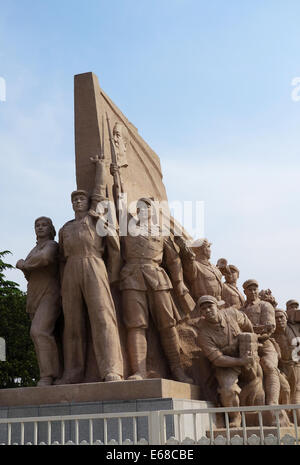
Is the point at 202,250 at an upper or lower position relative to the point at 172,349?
upper

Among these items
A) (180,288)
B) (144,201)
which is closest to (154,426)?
(180,288)

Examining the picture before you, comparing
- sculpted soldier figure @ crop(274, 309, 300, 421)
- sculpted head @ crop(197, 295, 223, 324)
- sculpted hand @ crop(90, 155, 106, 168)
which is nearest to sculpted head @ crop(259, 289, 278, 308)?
sculpted soldier figure @ crop(274, 309, 300, 421)

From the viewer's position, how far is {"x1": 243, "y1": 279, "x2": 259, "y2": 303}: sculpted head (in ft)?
30.8

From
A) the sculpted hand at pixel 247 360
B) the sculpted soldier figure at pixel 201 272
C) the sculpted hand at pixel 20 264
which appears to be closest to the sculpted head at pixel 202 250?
the sculpted soldier figure at pixel 201 272

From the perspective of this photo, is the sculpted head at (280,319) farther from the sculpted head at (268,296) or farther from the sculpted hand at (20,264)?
the sculpted hand at (20,264)

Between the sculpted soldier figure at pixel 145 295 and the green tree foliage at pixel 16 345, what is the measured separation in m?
10.9

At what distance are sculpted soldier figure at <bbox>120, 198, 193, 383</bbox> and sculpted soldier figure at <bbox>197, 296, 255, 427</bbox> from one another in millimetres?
380

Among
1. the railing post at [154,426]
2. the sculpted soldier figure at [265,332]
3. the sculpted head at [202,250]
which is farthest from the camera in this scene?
the sculpted head at [202,250]

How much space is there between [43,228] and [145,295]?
5.12ft

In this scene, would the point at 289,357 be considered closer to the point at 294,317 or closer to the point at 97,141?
the point at 294,317

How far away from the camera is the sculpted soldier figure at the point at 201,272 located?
8.36 meters

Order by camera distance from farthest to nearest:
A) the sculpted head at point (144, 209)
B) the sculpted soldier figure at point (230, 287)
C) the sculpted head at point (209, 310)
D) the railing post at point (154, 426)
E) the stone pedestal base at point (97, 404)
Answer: the sculpted soldier figure at point (230, 287) < the sculpted head at point (144, 209) < the sculpted head at point (209, 310) < the stone pedestal base at point (97, 404) < the railing post at point (154, 426)

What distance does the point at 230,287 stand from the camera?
403 inches

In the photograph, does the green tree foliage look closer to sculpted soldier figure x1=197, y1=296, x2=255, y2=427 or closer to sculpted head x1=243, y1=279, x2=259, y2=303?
sculpted head x1=243, y1=279, x2=259, y2=303
